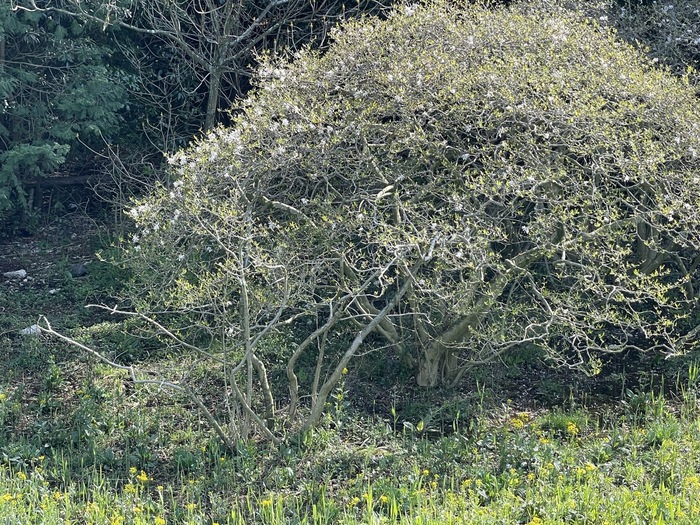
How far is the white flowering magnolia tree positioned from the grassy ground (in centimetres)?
35

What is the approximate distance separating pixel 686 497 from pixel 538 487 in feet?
2.26

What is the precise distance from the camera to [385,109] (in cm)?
510

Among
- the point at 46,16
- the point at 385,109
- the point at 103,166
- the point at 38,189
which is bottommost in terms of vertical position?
the point at 38,189

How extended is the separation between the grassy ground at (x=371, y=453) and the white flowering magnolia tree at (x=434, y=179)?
0.35 metres

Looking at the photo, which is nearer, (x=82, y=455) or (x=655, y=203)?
(x=82, y=455)

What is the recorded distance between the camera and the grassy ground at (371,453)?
4.07 meters

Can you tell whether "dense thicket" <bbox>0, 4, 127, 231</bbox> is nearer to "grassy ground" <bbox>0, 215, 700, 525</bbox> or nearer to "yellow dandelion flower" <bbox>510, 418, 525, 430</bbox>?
"grassy ground" <bbox>0, 215, 700, 525</bbox>

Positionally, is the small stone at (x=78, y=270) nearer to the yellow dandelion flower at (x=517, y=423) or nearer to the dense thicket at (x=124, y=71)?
the dense thicket at (x=124, y=71)

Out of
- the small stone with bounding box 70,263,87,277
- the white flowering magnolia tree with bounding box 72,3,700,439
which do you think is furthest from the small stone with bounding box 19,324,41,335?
the white flowering magnolia tree with bounding box 72,3,700,439

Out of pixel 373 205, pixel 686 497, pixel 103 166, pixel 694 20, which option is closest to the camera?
pixel 686 497

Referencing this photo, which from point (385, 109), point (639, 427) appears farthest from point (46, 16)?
point (639, 427)

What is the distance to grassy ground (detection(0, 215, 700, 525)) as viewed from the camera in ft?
13.3

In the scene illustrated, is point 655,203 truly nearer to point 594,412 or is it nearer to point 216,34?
point 594,412

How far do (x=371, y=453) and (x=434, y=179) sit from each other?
5.58 ft
